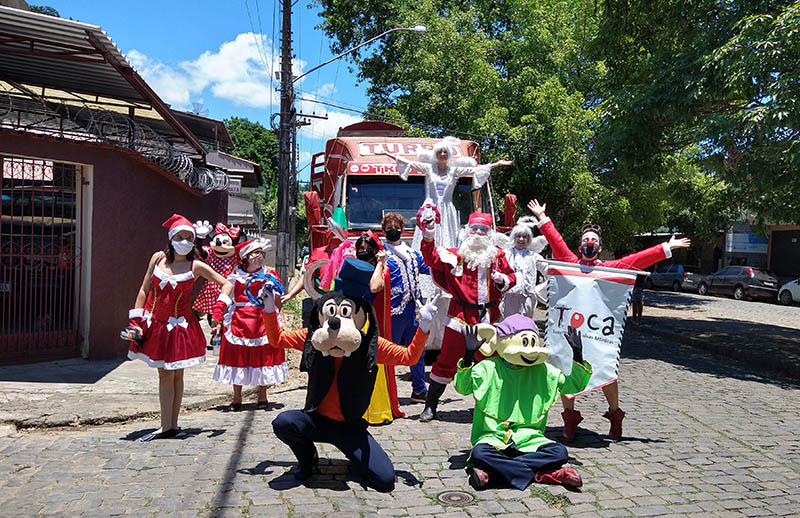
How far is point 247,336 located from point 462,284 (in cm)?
234

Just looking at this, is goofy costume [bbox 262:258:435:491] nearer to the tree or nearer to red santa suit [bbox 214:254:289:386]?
red santa suit [bbox 214:254:289:386]

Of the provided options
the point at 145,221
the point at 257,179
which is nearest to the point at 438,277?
the point at 145,221

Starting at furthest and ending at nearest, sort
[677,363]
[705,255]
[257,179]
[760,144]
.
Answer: [705,255] → [257,179] → [677,363] → [760,144]

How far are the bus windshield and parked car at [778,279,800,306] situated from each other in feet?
67.8

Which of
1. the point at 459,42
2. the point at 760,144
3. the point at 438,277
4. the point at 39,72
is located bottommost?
the point at 438,277

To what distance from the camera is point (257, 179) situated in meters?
25.1

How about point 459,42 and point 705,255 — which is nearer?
point 459,42

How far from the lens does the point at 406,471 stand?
4.88 m

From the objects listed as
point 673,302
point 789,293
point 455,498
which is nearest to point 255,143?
point 673,302

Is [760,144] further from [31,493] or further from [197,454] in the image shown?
[31,493]

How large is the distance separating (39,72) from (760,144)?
38.5 ft

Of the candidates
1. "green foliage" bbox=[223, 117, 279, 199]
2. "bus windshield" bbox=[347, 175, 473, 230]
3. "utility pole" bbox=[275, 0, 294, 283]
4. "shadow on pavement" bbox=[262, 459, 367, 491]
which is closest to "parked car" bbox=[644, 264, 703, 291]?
"utility pole" bbox=[275, 0, 294, 283]

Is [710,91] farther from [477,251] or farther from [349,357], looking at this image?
[349,357]

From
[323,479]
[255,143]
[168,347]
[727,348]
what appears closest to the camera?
[323,479]
